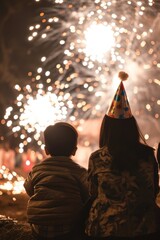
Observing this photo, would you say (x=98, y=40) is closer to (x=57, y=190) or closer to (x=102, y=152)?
(x=57, y=190)

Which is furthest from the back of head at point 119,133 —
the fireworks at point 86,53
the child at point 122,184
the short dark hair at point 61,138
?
the fireworks at point 86,53

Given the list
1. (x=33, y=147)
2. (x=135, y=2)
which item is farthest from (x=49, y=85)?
(x=33, y=147)

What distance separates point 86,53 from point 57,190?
695 cm

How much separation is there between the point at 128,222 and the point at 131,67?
8.28 metres

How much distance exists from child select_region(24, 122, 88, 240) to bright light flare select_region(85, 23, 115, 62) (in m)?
6.48

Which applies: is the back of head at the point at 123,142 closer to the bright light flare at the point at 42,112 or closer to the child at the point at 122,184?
the child at the point at 122,184

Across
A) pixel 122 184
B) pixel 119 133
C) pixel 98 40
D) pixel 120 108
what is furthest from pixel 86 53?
pixel 122 184

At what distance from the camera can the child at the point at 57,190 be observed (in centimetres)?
339

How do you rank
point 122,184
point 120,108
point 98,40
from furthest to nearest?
point 98,40, point 120,108, point 122,184

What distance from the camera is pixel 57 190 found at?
11.3 feet

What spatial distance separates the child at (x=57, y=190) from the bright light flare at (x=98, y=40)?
6.48m

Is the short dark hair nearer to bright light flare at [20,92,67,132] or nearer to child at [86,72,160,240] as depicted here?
child at [86,72,160,240]

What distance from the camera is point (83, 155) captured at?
525 inches

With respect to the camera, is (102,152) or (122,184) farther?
(102,152)
